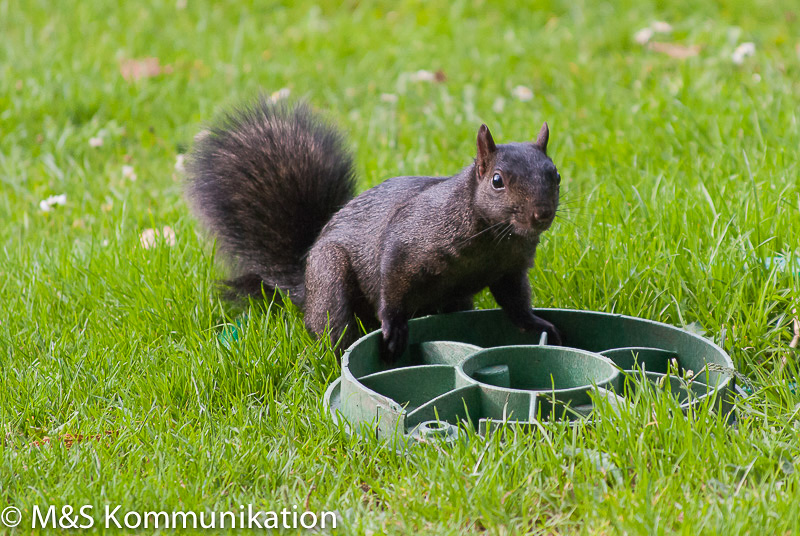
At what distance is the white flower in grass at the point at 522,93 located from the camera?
4.29 meters

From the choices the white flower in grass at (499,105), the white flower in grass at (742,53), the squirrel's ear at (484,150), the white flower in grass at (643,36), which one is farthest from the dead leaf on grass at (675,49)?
the squirrel's ear at (484,150)

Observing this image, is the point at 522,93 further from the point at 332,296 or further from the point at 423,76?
the point at 332,296

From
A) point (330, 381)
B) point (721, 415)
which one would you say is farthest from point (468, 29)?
point (721, 415)

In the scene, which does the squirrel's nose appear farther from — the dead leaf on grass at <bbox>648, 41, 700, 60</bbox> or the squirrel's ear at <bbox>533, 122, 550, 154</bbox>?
the dead leaf on grass at <bbox>648, 41, 700, 60</bbox>

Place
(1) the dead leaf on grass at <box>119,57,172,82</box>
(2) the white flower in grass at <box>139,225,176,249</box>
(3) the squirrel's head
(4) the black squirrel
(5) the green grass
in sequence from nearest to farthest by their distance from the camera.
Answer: (5) the green grass < (3) the squirrel's head < (4) the black squirrel < (2) the white flower in grass at <box>139,225,176,249</box> < (1) the dead leaf on grass at <box>119,57,172,82</box>

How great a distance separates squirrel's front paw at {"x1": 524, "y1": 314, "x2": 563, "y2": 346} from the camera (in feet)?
8.23

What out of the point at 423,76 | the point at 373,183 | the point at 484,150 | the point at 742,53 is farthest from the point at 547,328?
the point at 742,53

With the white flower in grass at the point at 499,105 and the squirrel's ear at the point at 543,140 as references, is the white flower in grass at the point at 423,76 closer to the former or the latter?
the white flower in grass at the point at 499,105

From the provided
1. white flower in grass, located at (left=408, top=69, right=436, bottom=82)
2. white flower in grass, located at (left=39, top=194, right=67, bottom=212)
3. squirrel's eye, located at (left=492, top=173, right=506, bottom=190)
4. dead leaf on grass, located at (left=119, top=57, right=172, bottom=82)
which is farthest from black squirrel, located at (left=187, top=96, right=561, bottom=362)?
dead leaf on grass, located at (left=119, top=57, right=172, bottom=82)

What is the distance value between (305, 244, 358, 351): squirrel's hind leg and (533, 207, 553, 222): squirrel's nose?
665mm

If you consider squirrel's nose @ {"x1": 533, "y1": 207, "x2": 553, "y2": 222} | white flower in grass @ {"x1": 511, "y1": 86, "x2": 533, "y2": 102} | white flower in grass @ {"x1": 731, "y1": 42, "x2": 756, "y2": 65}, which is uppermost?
white flower in grass @ {"x1": 731, "y1": 42, "x2": 756, "y2": 65}

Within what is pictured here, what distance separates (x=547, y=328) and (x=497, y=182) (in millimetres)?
473

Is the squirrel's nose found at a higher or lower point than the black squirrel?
higher

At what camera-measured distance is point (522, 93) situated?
432cm
